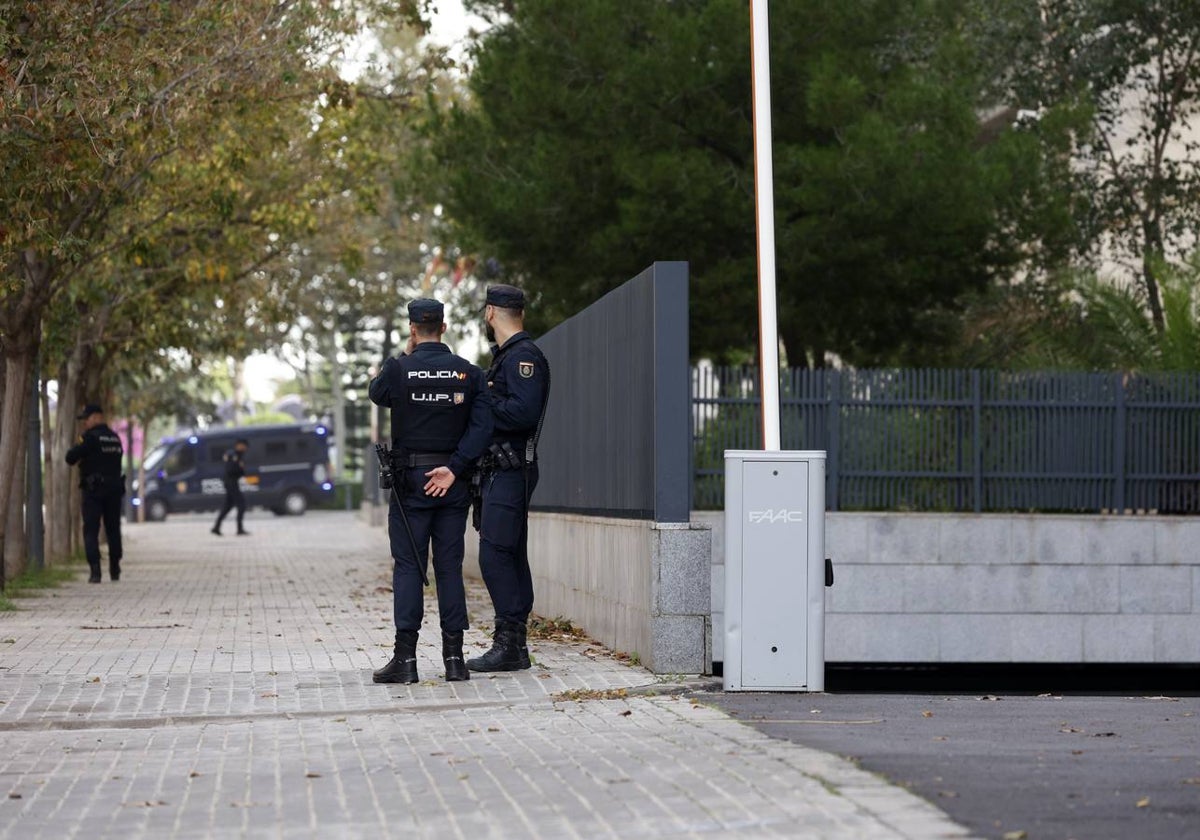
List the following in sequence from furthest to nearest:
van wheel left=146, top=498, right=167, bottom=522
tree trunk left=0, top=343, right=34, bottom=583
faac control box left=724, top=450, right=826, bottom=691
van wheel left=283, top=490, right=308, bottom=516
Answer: van wheel left=283, top=490, right=308, bottom=516
van wheel left=146, top=498, right=167, bottom=522
tree trunk left=0, top=343, right=34, bottom=583
faac control box left=724, top=450, right=826, bottom=691

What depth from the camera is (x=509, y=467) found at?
10820 millimetres

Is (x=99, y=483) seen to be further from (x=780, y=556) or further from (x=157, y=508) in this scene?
(x=157, y=508)

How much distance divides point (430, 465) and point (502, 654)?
47.6 inches

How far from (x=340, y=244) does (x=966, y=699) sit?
19.6 m

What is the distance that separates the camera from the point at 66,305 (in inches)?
955

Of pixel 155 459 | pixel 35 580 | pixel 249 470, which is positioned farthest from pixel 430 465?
pixel 249 470

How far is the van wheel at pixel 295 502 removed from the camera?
62.2 m

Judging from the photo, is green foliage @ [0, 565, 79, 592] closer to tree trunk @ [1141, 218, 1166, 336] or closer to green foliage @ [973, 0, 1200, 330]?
tree trunk @ [1141, 218, 1166, 336]

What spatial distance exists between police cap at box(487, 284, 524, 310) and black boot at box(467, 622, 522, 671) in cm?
166

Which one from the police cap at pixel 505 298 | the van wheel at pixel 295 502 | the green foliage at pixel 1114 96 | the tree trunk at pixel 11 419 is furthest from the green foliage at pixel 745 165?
the van wheel at pixel 295 502

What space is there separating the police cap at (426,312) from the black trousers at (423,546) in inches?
28.6

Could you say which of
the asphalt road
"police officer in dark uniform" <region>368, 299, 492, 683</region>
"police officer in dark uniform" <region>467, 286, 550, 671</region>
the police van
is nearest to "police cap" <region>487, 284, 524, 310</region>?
"police officer in dark uniform" <region>467, 286, 550, 671</region>

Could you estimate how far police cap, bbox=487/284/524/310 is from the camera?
10.8 meters

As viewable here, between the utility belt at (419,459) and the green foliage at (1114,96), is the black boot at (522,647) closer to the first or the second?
the utility belt at (419,459)
